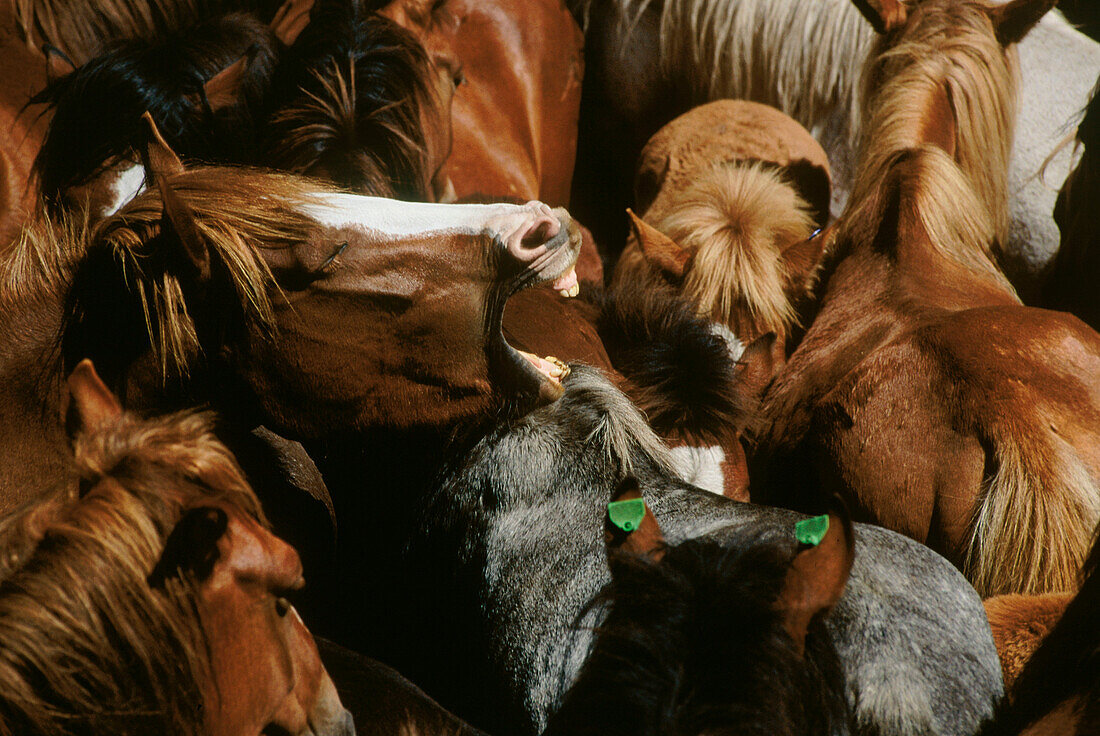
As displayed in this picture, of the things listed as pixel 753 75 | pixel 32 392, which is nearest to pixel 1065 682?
pixel 32 392

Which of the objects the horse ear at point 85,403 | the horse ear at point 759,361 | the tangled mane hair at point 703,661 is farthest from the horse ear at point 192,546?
the horse ear at point 759,361

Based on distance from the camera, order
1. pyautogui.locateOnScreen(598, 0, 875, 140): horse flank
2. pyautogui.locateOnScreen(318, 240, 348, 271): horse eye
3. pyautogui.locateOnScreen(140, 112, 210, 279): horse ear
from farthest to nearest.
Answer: pyautogui.locateOnScreen(598, 0, 875, 140): horse flank → pyautogui.locateOnScreen(318, 240, 348, 271): horse eye → pyautogui.locateOnScreen(140, 112, 210, 279): horse ear

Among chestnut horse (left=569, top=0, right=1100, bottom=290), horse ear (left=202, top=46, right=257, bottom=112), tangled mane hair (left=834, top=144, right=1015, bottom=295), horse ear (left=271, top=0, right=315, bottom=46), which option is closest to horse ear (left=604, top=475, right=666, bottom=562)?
horse ear (left=202, top=46, right=257, bottom=112)

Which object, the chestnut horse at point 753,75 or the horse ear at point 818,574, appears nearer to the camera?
the horse ear at point 818,574

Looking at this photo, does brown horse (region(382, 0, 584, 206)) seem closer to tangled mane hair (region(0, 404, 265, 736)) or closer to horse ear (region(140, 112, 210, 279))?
horse ear (region(140, 112, 210, 279))

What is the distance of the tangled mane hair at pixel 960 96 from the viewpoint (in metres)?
2.40

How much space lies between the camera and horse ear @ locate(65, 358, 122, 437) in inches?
37.3

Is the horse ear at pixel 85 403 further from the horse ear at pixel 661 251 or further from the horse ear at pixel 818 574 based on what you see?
the horse ear at pixel 661 251

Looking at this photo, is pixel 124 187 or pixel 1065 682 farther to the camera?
pixel 124 187

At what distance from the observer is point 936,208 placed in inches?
87.0

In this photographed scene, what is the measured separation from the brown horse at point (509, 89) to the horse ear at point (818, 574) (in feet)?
6.07

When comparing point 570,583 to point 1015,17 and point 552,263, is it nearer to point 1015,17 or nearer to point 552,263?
point 552,263

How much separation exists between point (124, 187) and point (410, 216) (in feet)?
2.20

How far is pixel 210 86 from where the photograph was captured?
6.24ft
